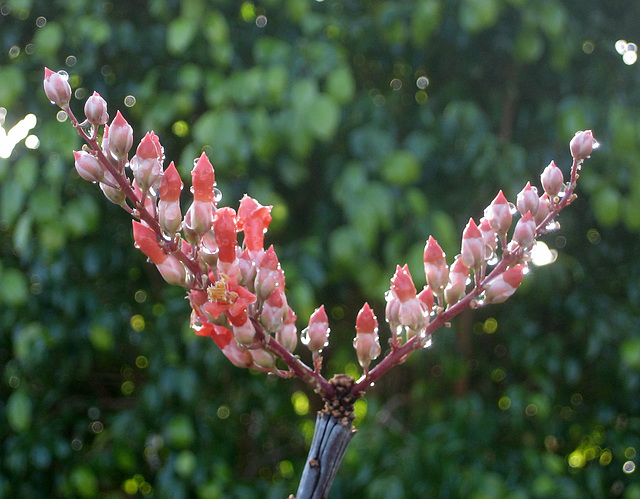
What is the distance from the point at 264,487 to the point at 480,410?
499 mm

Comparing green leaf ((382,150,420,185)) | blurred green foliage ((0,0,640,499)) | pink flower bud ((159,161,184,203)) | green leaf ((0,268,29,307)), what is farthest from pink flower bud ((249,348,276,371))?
green leaf ((0,268,29,307))

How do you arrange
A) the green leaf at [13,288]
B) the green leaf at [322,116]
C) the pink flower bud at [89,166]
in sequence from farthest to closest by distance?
the green leaf at [13,288] → the green leaf at [322,116] → the pink flower bud at [89,166]

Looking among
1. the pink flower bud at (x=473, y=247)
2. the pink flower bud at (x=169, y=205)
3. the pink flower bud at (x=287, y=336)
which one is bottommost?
the pink flower bud at (x=287, y=336)

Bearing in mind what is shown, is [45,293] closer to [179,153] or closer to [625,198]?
[179,153]

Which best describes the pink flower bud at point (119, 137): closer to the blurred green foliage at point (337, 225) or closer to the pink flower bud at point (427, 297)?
the pink flower bud at point (427, 297)

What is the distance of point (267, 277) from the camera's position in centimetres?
39

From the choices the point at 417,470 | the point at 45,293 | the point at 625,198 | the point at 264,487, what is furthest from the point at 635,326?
the point at 45,293

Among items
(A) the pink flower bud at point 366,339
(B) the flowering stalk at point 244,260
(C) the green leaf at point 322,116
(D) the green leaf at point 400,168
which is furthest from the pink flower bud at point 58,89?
(D) the green leaf at point 400,168

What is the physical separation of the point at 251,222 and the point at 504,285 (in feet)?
0.55

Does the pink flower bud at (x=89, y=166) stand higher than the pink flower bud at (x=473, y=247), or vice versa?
the pink flower bud at (x=89, y=166)

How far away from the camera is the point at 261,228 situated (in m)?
0.45

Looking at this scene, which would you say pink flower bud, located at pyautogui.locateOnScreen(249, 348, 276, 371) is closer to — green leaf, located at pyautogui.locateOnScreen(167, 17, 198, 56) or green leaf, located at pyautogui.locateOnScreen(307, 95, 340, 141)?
green leaf, located at pyautogui.locateOnScreen(307, 95, 340, 141)

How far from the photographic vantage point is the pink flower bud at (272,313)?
39cm

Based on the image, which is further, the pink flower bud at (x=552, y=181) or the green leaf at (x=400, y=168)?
the green leaf at (x=400, y=168)
